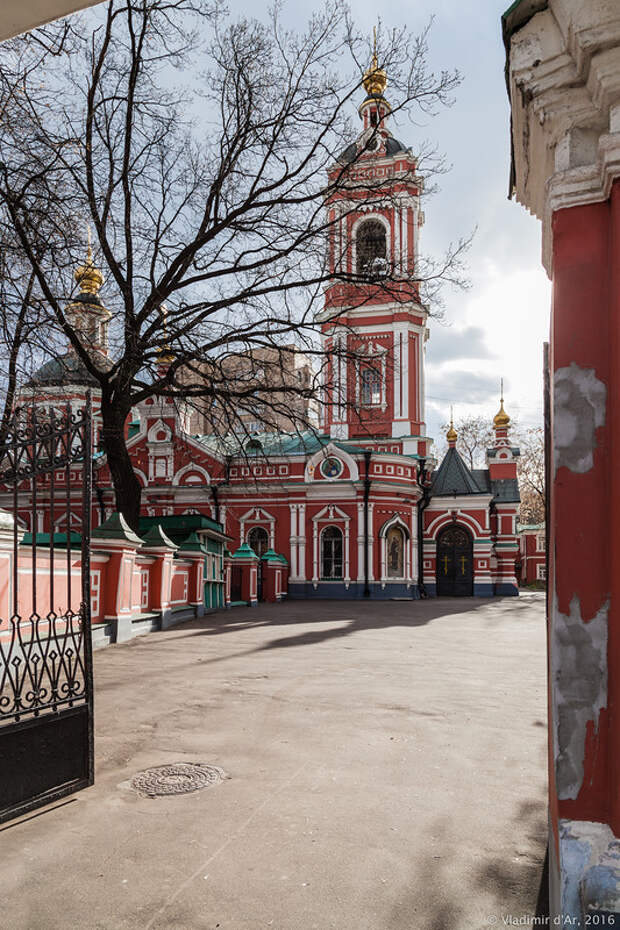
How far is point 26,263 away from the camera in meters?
11.1

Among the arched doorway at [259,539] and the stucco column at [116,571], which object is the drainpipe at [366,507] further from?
the stucco column at [116,571]

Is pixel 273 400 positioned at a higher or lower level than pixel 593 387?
higher

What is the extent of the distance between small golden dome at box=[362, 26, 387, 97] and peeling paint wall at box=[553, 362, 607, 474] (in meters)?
12.5

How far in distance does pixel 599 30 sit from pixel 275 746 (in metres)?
4.75

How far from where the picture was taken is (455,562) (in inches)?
1196

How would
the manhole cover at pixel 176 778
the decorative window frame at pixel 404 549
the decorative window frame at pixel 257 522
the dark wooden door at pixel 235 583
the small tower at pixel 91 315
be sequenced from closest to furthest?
1. the manhole cover at pixel 176 778
2. the small tower at pixel 91 315
3. the dark wooden door at pixel 235 583
4. the decorative window frame at pixel 404 549
5. the decorative window frame at pixel 257 522

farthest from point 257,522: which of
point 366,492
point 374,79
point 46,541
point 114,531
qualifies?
point 374,79

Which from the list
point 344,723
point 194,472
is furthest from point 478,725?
point 194,472

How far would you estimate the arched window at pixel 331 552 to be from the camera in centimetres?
2762

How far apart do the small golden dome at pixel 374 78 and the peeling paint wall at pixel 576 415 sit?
40.9 ft

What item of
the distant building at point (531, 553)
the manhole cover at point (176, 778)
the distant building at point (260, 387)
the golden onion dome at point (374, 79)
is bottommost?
the distant building at point (531, 553)

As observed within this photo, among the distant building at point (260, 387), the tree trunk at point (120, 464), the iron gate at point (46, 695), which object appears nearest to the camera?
the iron gate at point (46, 695)

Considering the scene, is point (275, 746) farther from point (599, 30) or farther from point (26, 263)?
point (26, 263)

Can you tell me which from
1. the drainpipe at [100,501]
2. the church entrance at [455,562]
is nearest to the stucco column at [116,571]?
the drainpipe at [100,501]
